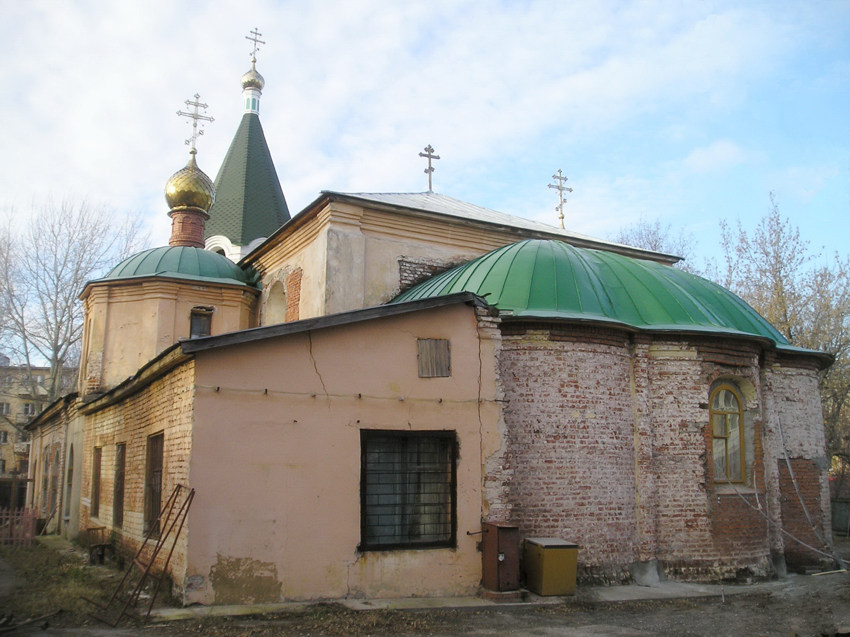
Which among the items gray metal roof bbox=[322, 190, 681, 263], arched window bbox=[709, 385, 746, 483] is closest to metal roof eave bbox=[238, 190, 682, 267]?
gray metal roof bbox=[322, 190, 681, 263]

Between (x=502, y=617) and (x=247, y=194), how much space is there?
1771cm

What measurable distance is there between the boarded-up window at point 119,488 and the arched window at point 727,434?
915cm

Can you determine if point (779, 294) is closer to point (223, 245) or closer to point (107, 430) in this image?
point (223, 245)

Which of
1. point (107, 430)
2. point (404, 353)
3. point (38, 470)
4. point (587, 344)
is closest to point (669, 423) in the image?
point (587, 344)

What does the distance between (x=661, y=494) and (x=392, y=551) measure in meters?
4.12

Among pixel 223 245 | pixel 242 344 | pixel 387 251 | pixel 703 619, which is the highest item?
pixel 223 245

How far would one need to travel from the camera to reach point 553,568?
29.5ft

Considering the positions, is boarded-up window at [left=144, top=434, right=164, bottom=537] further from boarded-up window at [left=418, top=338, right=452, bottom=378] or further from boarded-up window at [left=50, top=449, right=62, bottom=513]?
boarded-up window at [left=50, top=449, right=62, bottom=513]

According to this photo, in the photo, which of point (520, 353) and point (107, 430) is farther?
point (107, 430)

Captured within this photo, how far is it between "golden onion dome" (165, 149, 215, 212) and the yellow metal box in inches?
553

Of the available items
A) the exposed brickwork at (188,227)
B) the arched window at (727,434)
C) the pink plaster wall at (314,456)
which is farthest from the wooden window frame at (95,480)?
the arched window at (727,434)

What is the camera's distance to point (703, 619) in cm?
812

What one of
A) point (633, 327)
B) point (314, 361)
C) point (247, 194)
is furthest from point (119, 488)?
point (247, 194)

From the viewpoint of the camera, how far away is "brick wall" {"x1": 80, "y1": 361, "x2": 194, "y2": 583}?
27.2 feet
